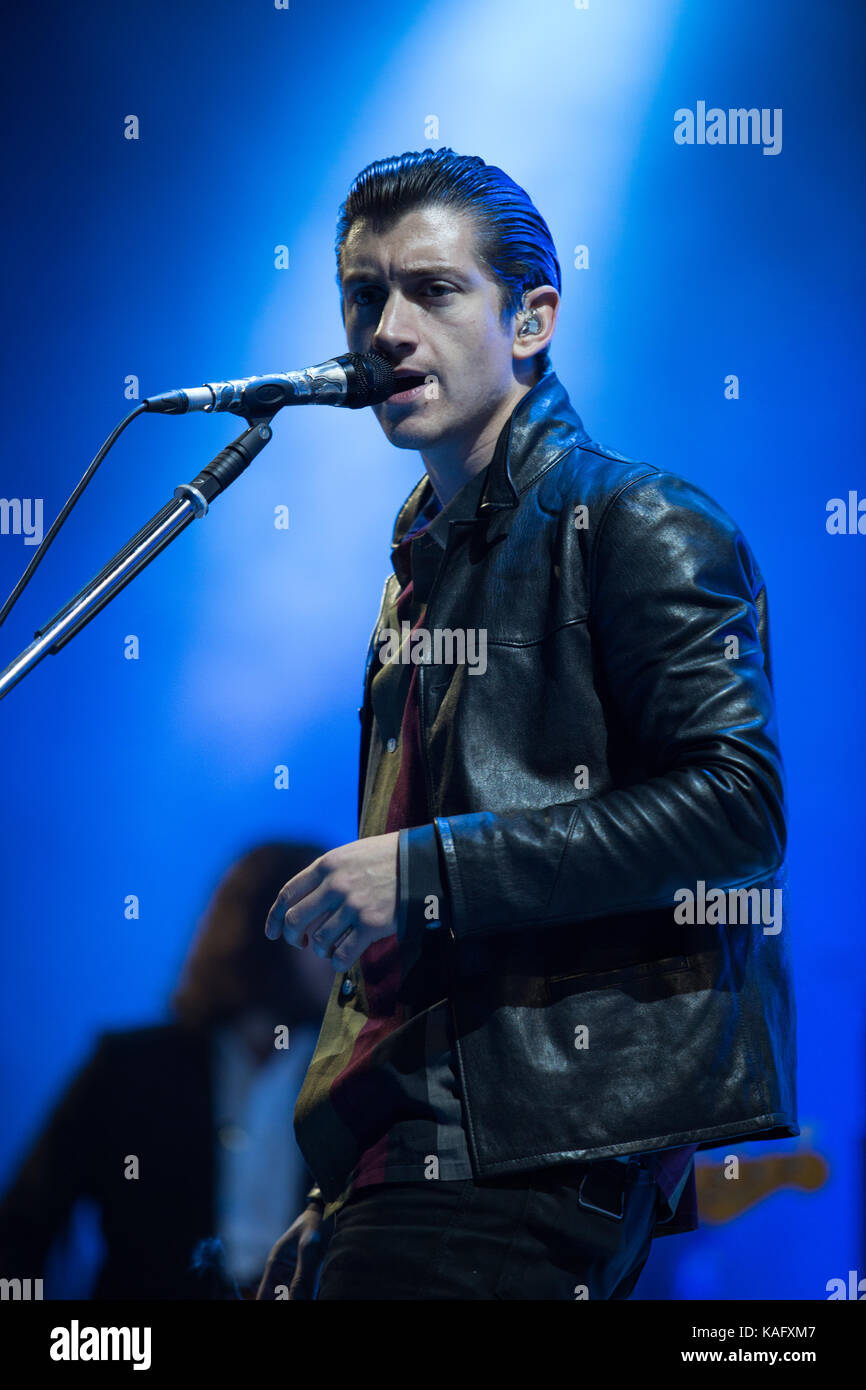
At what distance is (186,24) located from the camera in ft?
8.51

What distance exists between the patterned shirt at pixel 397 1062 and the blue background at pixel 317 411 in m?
0.53

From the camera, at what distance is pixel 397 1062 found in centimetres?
175

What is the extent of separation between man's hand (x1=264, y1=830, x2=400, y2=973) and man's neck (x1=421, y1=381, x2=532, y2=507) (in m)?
0.66

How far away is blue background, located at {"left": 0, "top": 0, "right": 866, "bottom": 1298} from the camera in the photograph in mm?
2383

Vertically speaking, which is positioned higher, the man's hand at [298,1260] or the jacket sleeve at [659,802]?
the jacket sleeve at [659,802]

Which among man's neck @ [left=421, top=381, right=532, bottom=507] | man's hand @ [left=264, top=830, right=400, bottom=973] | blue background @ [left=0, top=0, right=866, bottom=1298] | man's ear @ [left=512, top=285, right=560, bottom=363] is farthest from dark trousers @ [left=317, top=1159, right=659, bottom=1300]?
man's ear @ [left=512, top=285, right=560, bottom=363]

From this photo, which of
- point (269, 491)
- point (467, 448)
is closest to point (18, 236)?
point (269, 491)

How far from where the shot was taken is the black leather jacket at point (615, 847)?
1.63m

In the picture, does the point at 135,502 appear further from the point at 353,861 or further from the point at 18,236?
the point at 353,861

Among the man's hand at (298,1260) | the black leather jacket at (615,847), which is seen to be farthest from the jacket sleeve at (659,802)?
the man's hand at (298,1260)

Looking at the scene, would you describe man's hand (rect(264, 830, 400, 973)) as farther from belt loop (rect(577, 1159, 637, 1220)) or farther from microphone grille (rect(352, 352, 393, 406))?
microphone grille (rect(352, 352, 393, 406))

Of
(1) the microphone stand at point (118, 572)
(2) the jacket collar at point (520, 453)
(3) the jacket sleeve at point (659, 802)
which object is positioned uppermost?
(2) the jacket collar at point (520, 453)

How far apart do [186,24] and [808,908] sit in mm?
2094

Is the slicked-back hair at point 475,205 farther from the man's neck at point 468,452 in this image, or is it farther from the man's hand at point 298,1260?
the man's hand at point 298,1260
